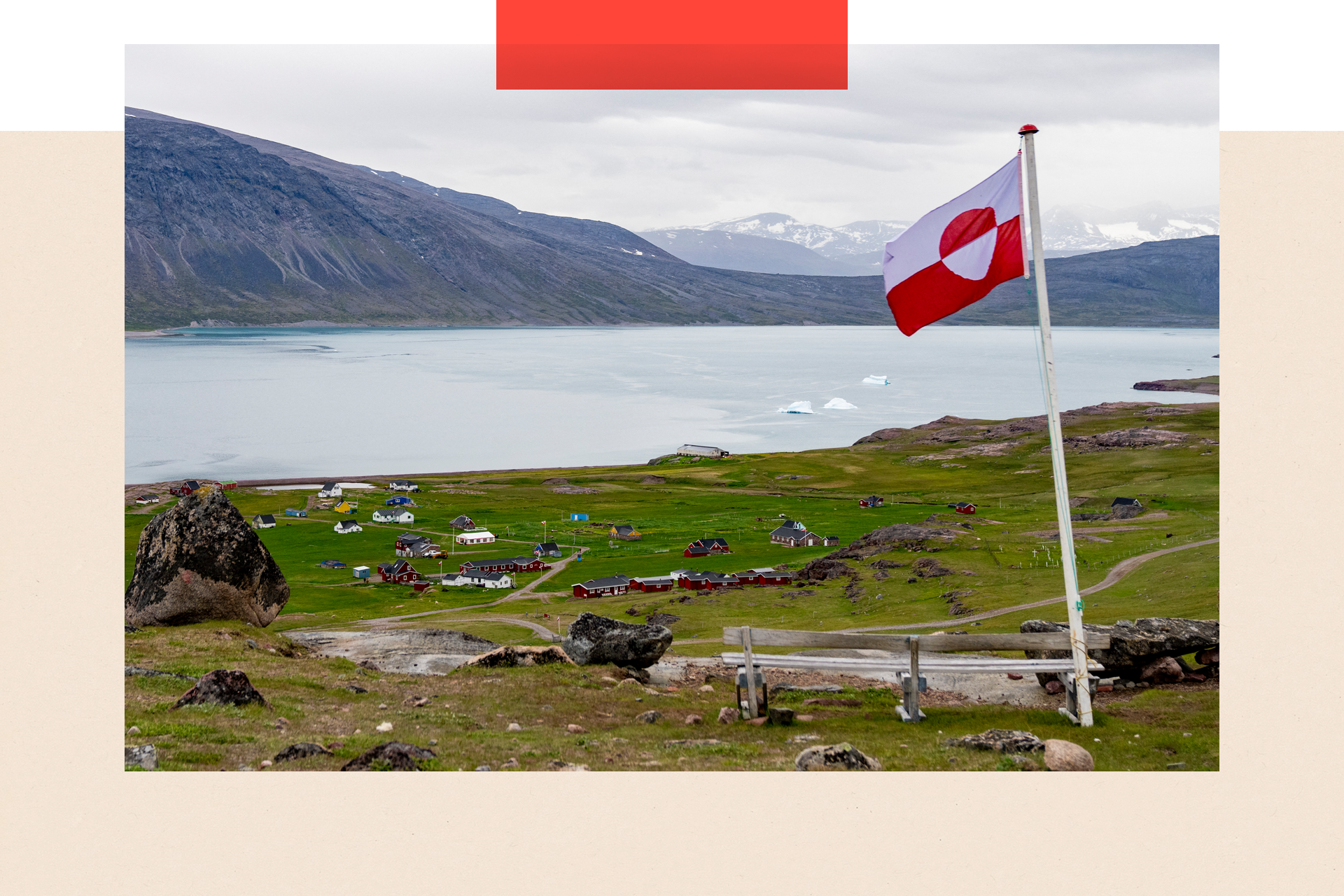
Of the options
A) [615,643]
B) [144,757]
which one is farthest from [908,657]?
[144,757]

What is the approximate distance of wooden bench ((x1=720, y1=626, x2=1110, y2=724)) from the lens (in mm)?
11711

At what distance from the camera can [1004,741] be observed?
10.5 metres

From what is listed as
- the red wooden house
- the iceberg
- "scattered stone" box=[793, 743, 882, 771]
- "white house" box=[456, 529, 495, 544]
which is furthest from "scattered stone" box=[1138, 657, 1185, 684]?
the iceberg

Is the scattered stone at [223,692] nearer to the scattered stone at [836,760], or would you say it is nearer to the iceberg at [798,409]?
the scattered stone at [836,760]

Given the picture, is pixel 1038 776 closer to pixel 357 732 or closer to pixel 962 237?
pixel 962 237

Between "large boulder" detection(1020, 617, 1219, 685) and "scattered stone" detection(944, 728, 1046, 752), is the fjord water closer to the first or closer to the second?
"large boulder" detection(1020, 617, 1219, 685)

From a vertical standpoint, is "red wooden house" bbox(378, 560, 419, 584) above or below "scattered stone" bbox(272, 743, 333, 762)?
below

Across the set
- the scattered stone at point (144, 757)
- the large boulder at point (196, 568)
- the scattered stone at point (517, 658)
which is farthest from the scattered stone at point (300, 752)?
the large boulder at point (196, 568)

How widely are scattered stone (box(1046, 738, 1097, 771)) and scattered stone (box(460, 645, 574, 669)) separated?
9.08 meters

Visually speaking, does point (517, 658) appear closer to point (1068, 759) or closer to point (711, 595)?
point (1068, 759)

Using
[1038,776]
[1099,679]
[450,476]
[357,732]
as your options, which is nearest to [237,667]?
[357,732]

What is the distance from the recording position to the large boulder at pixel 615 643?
671 inches

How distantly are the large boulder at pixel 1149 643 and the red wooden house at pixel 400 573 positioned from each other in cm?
5440

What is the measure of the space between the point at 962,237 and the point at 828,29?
269 centimetres
